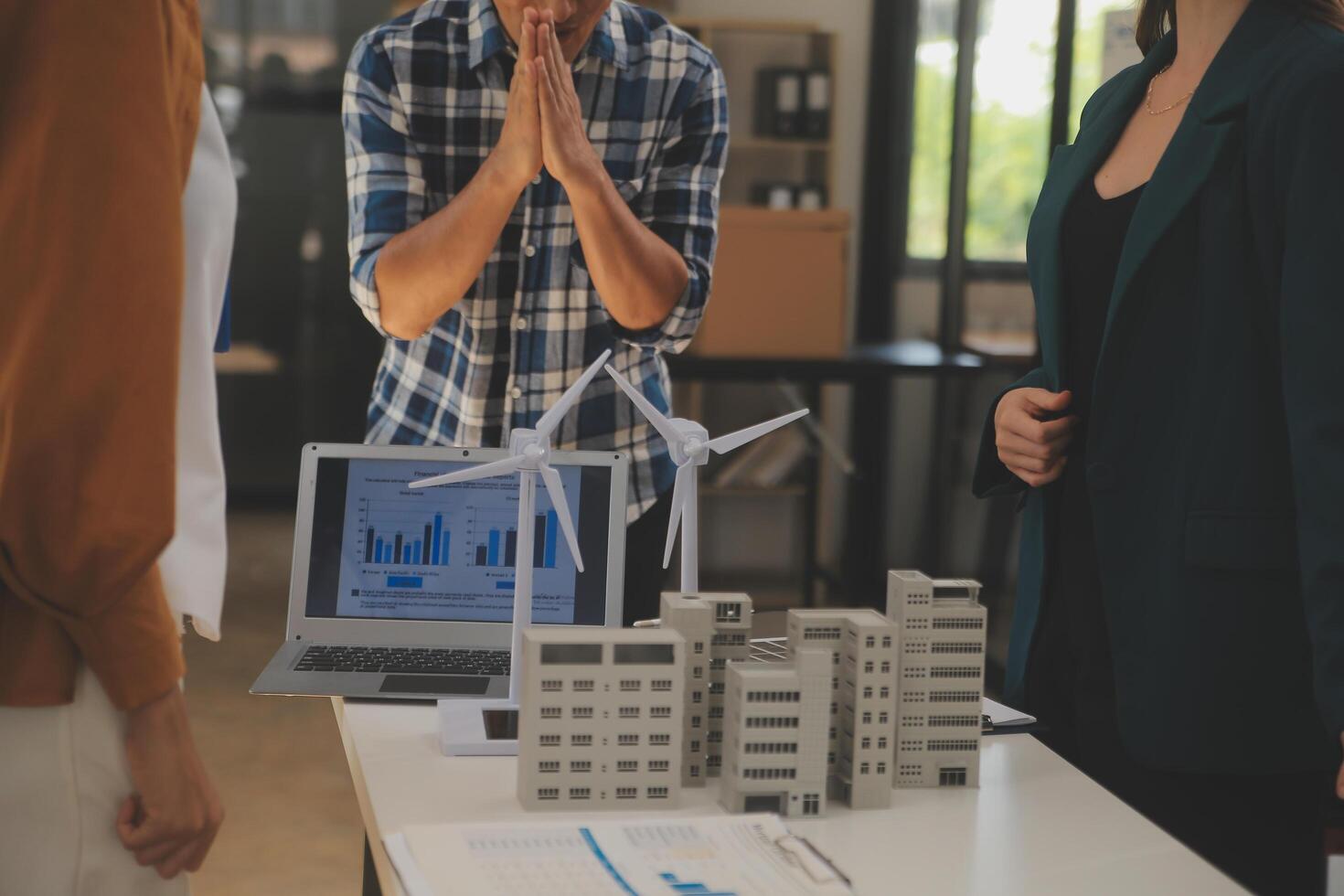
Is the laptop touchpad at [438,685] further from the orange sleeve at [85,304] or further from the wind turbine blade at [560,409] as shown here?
the orange sleeve at [85,304]

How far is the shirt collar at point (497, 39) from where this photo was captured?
191 centimetres

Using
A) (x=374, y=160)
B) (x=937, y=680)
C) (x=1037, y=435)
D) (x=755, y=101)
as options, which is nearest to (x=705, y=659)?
(x=937, y=680)

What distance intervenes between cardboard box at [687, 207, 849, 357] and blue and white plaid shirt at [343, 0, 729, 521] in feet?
7.72

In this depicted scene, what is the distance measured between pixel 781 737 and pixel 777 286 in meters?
3.25

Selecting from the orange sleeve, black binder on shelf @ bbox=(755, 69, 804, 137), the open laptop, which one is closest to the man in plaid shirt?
the open laptop

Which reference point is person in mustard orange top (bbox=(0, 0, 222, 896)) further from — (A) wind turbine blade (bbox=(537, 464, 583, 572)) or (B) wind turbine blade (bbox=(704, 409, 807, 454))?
(B) wind turbine blade (bbox=(704, 409, 807, 454))

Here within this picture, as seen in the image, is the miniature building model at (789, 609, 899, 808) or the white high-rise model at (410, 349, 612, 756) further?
the white high-rise model at (410, 349, 612, 756)

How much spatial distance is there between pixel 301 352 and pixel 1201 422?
228 inches

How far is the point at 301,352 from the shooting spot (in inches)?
261

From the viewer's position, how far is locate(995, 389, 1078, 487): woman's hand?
4.93ft

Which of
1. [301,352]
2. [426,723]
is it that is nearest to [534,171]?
[426,723]

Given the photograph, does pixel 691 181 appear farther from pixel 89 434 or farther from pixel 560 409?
pixel 89 434

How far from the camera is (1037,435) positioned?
1.50 metres

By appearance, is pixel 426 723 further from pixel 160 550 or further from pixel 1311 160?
pixel 1311 160
